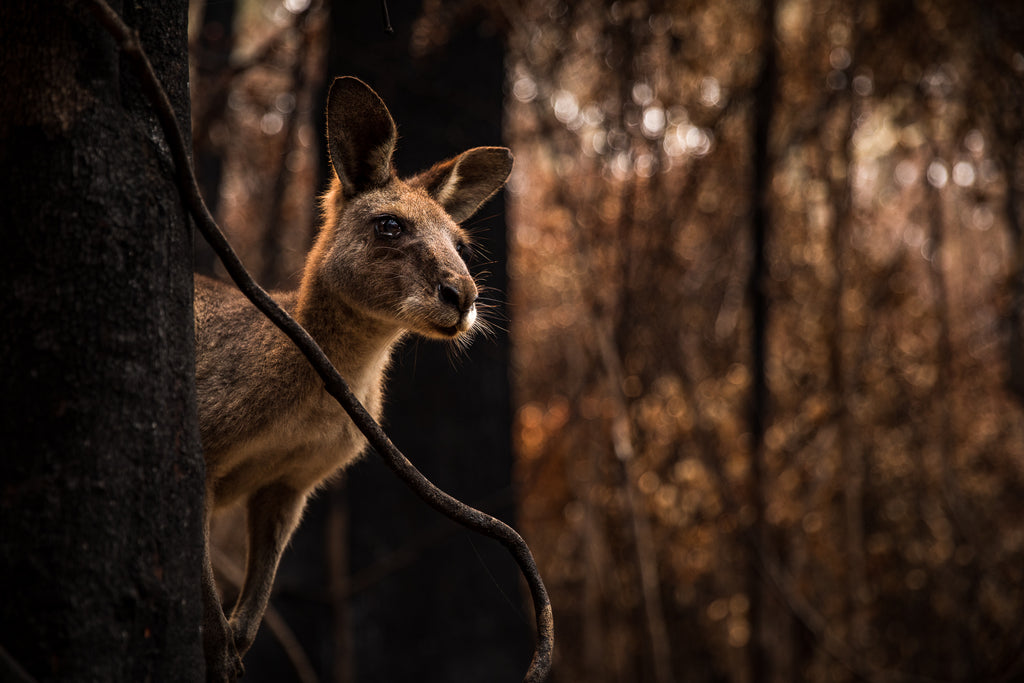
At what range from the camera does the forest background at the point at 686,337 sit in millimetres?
5082

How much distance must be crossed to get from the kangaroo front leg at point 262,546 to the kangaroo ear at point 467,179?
1.00m

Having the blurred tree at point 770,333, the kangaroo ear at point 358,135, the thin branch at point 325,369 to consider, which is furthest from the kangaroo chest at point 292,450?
the blurred tree at point 770,333

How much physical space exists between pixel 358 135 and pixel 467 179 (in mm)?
323

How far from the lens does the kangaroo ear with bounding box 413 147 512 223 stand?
7.09 ft

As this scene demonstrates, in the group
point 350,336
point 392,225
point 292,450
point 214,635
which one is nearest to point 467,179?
point 392,225

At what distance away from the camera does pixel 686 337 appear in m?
7.57

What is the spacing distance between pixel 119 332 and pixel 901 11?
6629mm

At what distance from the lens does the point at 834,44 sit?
22.8 feet

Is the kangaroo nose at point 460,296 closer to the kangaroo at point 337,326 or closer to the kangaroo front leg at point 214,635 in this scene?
the kangaroo at point 337,326

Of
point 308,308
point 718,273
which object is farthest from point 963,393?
point 308,308

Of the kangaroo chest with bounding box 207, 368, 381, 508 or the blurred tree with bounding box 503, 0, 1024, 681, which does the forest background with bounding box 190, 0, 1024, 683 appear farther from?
the kangaroo chest with bounding box 207, 368, 381, 508

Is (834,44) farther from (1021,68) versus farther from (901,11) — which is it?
(1021,68)

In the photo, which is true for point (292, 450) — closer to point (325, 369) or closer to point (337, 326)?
point (337, 326)

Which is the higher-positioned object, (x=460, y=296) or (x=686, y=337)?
(x=460, y=296)
